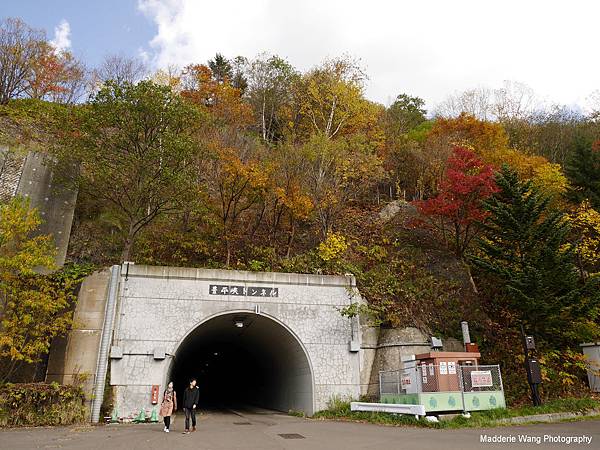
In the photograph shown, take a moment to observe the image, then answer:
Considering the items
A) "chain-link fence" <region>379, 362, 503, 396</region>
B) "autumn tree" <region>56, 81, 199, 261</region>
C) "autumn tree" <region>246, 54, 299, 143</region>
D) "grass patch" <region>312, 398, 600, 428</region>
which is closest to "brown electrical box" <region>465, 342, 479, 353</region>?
"chain-link fence" <region>379, 362, 503, 396</region>

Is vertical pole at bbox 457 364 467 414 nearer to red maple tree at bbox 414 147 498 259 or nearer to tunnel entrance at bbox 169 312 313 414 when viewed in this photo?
tunnel entrance at bbox 169 312 313 414

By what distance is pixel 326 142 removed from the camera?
19.7 meters

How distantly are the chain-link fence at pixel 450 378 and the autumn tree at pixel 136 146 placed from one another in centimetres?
998

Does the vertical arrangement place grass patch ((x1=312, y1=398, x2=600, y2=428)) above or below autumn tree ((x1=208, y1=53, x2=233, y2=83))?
below

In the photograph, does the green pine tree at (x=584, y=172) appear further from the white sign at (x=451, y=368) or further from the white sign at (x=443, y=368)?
the white sign at (x=443, y=368)

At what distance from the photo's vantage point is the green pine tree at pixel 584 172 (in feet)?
66.0

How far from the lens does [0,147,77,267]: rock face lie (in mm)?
17359

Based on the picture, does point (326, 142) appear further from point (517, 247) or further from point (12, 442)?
point (12, 442)

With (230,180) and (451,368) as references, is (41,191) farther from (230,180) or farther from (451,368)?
(451,368)

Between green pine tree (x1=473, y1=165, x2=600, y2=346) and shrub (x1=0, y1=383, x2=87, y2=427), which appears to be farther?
green pine tree (x1=473, y1=165, x2=600, y2=346)

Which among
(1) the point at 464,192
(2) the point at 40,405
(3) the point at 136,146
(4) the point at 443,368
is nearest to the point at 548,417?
(4) the point at 443,368

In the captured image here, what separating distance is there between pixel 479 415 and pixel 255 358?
42.9ft

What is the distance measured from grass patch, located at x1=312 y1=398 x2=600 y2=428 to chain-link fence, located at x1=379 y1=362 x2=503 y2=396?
69 centimetres

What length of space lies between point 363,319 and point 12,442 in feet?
34.9
